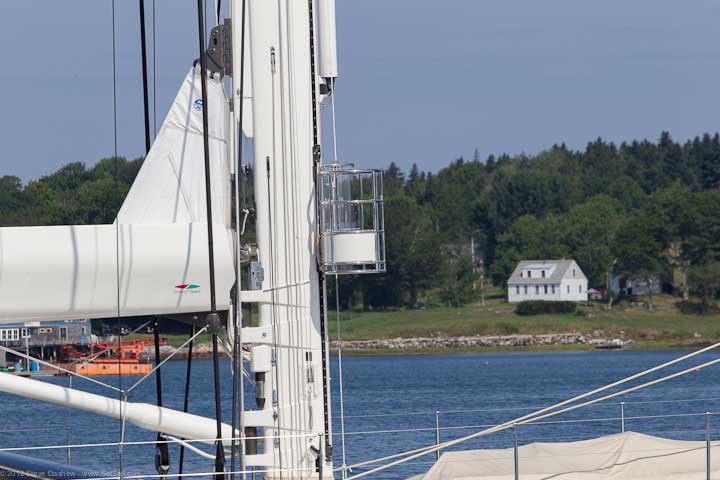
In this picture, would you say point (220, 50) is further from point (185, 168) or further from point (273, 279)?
point (273, 279)

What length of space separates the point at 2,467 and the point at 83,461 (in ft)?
63.4

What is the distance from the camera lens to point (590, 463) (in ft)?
34.5

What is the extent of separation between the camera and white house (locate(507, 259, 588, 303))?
137 metres

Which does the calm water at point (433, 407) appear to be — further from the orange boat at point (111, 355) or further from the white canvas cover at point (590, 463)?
the orange boat at point (111, 355)

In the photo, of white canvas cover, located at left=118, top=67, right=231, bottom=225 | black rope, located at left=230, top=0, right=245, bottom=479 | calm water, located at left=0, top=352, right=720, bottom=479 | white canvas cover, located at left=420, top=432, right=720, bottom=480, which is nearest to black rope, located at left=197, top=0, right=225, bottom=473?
black rope, located at left=230, top=0, right=245, bottom=479

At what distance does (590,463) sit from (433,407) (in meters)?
A: 40.4

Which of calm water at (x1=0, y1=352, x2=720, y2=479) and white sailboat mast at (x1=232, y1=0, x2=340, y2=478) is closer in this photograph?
white sailboat mast at (x1=232, y1=0, x2=340, y2=478)

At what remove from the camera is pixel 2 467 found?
899cm

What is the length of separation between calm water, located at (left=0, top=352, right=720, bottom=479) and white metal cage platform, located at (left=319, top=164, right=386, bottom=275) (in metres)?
2.29

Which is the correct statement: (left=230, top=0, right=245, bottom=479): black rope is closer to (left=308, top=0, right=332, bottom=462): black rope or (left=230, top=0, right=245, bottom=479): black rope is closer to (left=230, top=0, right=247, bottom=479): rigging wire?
(left=230, top=0, right=247, bottom=479): rigging wire

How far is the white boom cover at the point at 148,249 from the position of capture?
8.70 m

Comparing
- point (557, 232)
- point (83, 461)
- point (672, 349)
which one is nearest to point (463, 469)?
point (83, 461)

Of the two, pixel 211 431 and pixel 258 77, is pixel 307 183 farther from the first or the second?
pixel 211 431

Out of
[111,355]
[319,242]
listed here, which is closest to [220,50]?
[319,242]
